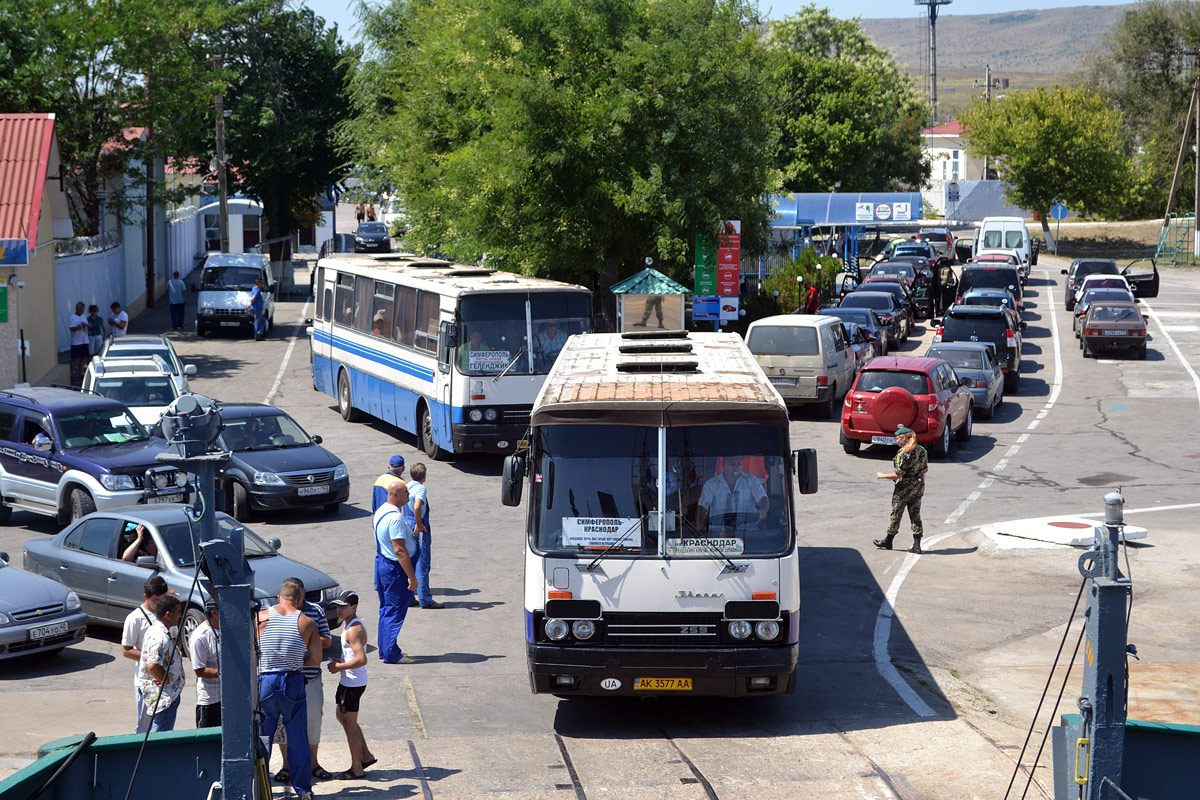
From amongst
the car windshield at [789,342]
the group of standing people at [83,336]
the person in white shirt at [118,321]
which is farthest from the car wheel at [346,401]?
the person in white shirt at [118,321]

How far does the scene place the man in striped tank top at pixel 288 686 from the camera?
356 inches

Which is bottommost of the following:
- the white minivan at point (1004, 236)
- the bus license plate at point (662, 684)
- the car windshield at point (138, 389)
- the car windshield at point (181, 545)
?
the bus license plate at point (662, 684)

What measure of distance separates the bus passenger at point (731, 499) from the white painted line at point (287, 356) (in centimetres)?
2060

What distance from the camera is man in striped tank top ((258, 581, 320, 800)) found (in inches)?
356

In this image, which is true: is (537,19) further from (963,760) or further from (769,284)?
(963,760)

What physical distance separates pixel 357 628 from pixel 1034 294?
1923 inches

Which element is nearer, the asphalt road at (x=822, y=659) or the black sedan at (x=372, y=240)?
the asphalt road at (x=822, y=659)

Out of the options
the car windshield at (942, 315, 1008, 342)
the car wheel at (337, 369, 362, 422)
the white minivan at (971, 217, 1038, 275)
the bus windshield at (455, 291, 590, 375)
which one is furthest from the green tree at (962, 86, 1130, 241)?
the bus windshield at (455, 291, 590, 375)

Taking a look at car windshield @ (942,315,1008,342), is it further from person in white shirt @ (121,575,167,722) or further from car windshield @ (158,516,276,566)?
person in white shirt @ (121,575,167,722)

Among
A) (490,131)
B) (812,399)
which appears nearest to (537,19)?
(490,131)

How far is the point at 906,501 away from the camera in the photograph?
1758 cm

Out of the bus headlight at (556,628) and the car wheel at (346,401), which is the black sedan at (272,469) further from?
the bus headlight at (556,628)

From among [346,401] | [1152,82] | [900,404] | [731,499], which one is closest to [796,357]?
[900,404]

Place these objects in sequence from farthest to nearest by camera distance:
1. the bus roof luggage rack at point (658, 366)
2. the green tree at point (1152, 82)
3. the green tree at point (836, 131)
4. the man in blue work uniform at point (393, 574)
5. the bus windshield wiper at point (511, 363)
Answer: the green tree at point (1152, 82) < the green tree at point (836, 131) < the bus windshield wiper at point (511, 363) < the man in blue work uniform at point (393, 574) < the bus roof luggage rack at point (658, 366)
